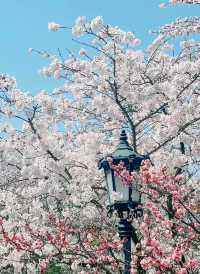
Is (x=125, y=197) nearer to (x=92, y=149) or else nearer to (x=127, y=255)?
(x=127, y=255)

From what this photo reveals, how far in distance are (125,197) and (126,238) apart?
0.50 meters

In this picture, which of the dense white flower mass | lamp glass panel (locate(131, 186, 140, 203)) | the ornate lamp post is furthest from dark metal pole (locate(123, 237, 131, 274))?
the dense white flower mass

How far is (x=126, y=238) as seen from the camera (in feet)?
22.9

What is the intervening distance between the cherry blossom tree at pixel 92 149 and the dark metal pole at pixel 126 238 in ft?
1.89

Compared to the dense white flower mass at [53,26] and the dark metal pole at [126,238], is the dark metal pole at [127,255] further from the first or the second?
the dense white flower mass at [53,26]

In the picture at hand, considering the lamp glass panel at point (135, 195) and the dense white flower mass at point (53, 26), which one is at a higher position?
the dense white flower mass at point (53, 26)

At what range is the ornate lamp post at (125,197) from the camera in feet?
22.9

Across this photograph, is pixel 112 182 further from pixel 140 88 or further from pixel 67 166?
pixel 140 88

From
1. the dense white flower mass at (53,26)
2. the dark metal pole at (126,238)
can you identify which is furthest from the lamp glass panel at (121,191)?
the dense white flower mass at (53,26)

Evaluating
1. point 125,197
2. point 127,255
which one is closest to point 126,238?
point 127,255

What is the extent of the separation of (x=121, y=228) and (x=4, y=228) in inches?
117

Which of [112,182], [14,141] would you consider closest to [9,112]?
[14,141]

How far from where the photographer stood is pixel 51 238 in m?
8.85

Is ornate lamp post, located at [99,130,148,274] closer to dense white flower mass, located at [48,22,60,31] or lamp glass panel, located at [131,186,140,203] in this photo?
lamp glass panel, located at [131,186,140,203]
